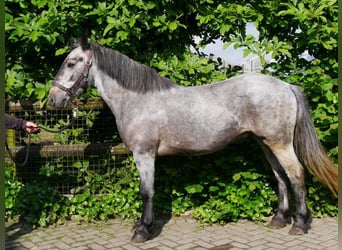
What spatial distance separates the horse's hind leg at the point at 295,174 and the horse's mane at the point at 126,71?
4.45 ft

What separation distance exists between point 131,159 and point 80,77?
51.7 inches

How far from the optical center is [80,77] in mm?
3811

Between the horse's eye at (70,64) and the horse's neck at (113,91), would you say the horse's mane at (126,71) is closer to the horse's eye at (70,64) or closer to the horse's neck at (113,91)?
the horse's neck at (113,91)

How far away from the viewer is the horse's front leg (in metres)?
3.81

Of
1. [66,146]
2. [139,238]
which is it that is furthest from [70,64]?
[139,238]

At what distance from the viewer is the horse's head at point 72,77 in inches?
148

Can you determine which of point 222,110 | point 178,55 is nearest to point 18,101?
point 178,55

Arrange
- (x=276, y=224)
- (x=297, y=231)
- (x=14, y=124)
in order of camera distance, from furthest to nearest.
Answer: (x=276, y=224) → (x=297, y=231) → (x=14, y=124)

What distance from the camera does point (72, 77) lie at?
380cm

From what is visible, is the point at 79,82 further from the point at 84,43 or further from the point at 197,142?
the point at 197,142

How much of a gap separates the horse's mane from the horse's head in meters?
0.11

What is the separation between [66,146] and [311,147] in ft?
9.44

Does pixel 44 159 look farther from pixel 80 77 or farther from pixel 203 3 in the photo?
pixel 203 3

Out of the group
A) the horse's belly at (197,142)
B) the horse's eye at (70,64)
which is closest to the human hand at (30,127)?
the horse's eye at (70,64)
